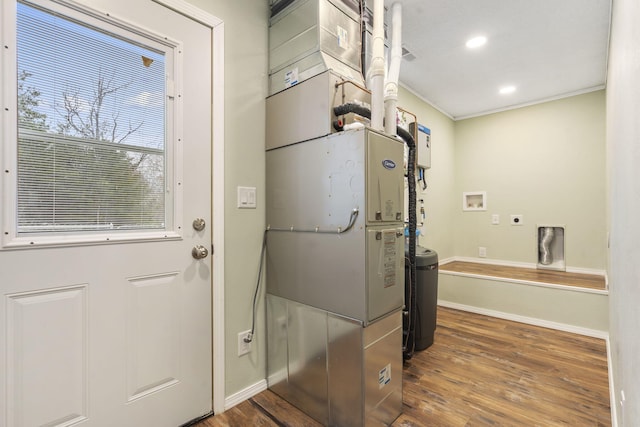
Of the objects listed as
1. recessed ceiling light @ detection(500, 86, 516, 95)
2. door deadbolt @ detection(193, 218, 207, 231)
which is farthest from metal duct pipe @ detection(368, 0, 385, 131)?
recessed ceiling light @ detection(500, 86, 516, 95)

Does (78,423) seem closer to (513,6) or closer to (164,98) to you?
(164,98)

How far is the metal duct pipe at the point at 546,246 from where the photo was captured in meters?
3.71

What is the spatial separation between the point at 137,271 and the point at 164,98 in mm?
866

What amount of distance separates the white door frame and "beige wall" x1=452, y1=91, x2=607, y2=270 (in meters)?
3.74

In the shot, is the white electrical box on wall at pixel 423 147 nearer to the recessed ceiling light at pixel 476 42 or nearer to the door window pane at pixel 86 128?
the recessed ceiling light at pixel 476 42

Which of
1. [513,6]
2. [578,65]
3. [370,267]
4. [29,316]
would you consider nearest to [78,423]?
[29,316]

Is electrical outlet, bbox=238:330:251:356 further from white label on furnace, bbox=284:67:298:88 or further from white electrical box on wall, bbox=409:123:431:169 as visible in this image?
white electrical box on wall, bbox=409:123:431:169

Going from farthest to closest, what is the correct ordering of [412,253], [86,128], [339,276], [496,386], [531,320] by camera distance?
1. [531,320]
2. [412,253]
3. [496,386]
4. [339,276]
5. [86,128]

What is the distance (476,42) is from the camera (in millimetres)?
2502

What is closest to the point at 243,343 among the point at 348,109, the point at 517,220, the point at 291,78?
the point at 348,109

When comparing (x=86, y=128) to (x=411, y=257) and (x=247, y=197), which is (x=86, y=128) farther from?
(x=411, y=257)

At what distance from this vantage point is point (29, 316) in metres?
1.14

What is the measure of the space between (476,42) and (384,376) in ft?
8.89

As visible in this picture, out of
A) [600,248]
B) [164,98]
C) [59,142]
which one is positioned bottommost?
[600,248]
